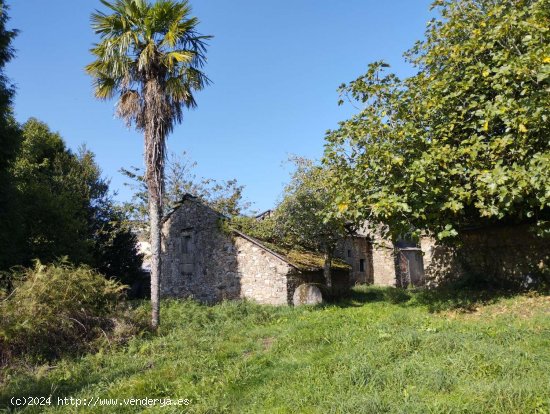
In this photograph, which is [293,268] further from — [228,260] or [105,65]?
[105,65]

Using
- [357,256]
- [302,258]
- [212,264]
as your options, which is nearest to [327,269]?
[302,258]

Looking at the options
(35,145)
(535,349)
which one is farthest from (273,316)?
(35,145)

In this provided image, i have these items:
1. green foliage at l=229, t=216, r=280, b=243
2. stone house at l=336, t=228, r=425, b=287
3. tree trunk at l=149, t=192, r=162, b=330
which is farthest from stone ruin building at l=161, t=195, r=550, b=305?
tree trunk at l=149, t=192, r=162, b=330

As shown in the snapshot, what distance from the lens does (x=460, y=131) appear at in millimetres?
10633

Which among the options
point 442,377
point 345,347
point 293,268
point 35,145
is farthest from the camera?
point 35,145

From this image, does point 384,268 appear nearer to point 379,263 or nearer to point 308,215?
point 379,263

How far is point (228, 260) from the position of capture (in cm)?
1720

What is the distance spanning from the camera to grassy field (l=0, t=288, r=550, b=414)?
501cm

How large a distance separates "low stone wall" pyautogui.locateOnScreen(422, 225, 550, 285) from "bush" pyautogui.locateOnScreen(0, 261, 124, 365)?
386 inches

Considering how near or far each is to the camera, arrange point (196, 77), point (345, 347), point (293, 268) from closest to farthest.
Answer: point (345, 347) → point (196, 77) → point (293, 268)

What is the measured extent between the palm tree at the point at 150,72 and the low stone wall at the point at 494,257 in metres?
8.46

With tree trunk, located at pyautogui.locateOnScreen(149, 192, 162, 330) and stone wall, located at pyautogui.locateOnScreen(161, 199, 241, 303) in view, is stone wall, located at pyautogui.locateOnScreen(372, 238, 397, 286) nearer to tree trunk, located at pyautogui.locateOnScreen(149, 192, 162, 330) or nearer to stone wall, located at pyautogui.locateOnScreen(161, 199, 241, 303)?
stone wall, located at pyautogui.locateOnScreen(161, 199, 241, 303)

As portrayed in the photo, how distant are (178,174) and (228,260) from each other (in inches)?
457

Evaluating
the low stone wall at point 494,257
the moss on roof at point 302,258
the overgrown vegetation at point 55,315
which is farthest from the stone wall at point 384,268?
the overgrown vegetation at point 55,315
